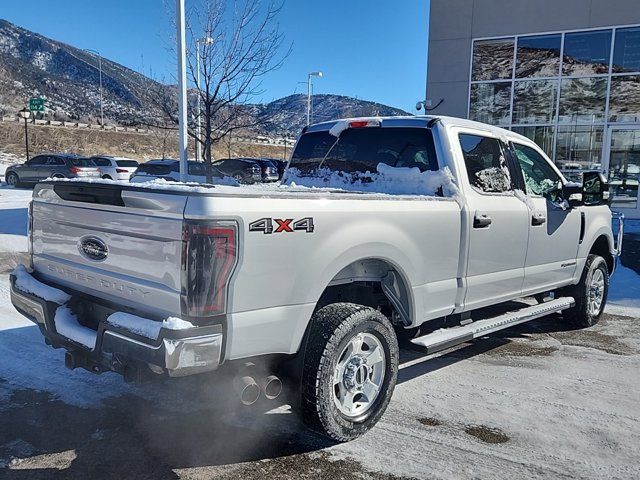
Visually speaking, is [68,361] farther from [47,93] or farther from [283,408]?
[47,93]

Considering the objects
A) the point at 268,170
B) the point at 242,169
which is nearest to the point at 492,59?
the point at 268,170

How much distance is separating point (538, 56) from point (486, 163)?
12.7 metres

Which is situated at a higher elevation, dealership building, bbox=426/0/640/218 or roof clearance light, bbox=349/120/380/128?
dealership building, bbox=426/0/640/218

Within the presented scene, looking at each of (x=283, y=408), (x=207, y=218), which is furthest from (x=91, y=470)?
(x=207, y=218)

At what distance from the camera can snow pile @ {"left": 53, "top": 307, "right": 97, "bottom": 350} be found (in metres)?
3.06

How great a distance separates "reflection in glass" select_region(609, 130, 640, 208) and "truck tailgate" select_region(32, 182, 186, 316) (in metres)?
14.9

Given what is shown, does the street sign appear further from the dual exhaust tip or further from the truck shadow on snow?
the dual exhaust tip

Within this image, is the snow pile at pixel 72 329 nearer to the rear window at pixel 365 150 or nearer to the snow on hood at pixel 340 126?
the rear window at pixel 365 150

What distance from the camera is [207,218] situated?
8.71 ft

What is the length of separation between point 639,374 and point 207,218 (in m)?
4.11

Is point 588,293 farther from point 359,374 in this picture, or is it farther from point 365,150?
point 359,374

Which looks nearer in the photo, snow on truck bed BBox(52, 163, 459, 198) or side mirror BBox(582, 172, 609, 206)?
snow on truck bed BBox(52, 163, 459, 198)

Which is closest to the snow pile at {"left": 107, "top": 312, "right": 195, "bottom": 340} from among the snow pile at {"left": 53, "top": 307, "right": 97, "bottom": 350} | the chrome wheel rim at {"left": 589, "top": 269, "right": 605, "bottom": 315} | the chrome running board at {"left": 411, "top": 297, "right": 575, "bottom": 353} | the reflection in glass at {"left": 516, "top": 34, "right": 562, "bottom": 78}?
the snow pile at {"left": 53, "top": 307, "right": 97, "bottom": 350}

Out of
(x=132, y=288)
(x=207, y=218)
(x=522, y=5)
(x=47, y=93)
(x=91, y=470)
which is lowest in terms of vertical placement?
(x=91, y=470)
